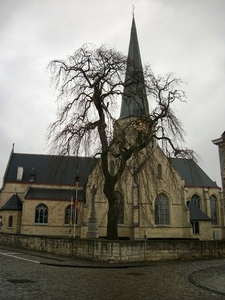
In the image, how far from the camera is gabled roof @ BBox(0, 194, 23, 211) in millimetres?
35969

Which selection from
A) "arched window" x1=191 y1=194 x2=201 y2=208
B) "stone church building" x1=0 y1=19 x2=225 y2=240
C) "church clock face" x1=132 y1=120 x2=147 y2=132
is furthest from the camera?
"arched window" x1=191 y1=194 x2=201 y2=208

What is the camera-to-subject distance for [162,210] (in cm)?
3425

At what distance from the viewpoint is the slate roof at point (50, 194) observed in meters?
36.8

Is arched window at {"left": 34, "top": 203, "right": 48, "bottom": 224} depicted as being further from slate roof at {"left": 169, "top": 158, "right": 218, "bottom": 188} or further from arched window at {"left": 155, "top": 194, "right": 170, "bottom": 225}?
slate roof at {"left": 169, "top": 158, "right": 218, "bottom": 188}

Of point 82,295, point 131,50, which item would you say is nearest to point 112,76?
point 82,295

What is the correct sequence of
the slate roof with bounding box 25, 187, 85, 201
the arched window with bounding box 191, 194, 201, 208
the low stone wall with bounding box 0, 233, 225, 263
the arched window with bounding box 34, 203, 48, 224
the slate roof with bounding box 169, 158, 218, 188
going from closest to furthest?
the low stone wall with bounding box 0, 233, 225, 263
the arched window with bounding box 34, 203, 48, 224
the slate roof with bounding box 25, 187, 85, 201
the arched window with bounding box 191, 194, 201, 208
the slate roof with bounding box 169, 158, 218, 188

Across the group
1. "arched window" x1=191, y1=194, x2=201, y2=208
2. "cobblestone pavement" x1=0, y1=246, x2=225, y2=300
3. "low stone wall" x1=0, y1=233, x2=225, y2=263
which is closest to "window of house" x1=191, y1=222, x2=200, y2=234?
"arched window" x1=191, y1=194, x2=201, y2=208

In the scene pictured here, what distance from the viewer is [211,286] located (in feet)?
30.1

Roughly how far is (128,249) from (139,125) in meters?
6.43

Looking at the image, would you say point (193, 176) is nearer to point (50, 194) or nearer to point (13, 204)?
point (50, 194)

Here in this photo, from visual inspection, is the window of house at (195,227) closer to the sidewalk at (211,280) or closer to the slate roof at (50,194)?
the slate roof at (50,194)

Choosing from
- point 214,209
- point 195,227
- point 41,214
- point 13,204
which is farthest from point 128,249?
point 214,209

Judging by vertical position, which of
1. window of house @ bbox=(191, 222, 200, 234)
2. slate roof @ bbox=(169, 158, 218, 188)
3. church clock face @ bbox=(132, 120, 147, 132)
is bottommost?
window of house @ bbox=(191, 222, 200, 234)

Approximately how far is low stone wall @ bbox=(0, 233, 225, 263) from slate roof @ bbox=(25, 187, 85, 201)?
640 inches
